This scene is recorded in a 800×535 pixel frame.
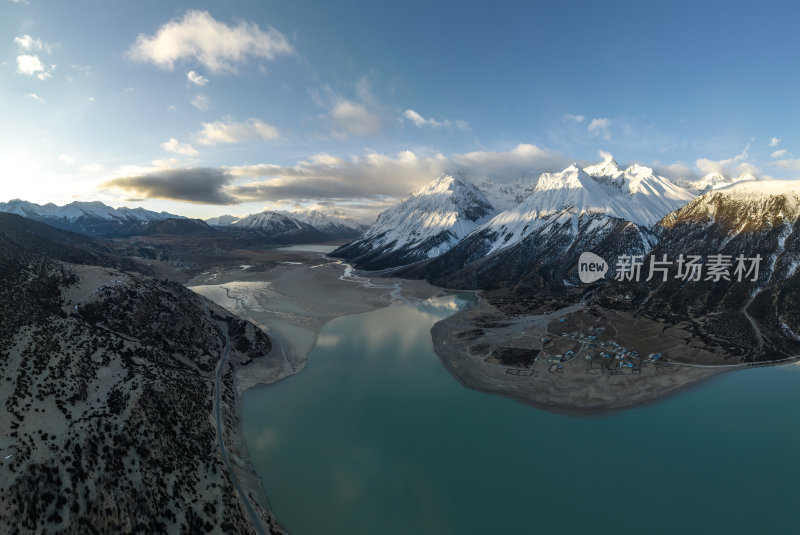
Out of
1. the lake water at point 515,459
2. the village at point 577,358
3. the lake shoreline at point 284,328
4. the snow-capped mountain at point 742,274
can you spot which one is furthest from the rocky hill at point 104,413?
the snow-capped mountain at point 742,274

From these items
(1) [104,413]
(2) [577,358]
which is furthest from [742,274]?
(1) [104,413]

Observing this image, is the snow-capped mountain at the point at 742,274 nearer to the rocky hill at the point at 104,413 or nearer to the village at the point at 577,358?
the village at the point at 577,358

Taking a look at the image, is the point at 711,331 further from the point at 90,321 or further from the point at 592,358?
the point at 90,321

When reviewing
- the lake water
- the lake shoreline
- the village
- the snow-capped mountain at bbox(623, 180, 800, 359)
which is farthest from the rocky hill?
the snow-capped mountain at bbox(623, 180, 800, 359)

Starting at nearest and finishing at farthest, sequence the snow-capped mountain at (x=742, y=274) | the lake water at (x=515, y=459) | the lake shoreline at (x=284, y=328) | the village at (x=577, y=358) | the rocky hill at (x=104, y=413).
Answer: the rocky hill at (x=104, y=413) < the lake water at (x=515, y=459) < the lake shoreline at (x=284, y=328) < the village at (x=577, y=358) < the snow-capped mountain at (x=742, y=274)

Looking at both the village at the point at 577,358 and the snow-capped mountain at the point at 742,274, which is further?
the snow-capped mountain at the point at 742,274

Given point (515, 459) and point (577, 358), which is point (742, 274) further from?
point (515, 459)

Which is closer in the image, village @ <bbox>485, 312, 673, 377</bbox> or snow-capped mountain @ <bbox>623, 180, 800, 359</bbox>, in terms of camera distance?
village @ <bbox>485, 312, 673, 377</bbox>

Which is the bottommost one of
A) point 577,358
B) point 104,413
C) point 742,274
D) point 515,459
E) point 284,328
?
point 515,459

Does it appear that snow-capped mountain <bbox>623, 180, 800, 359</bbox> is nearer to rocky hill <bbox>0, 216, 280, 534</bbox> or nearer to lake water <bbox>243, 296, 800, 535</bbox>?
lake water <bbox>243, 296, 800, 535</bbox>
